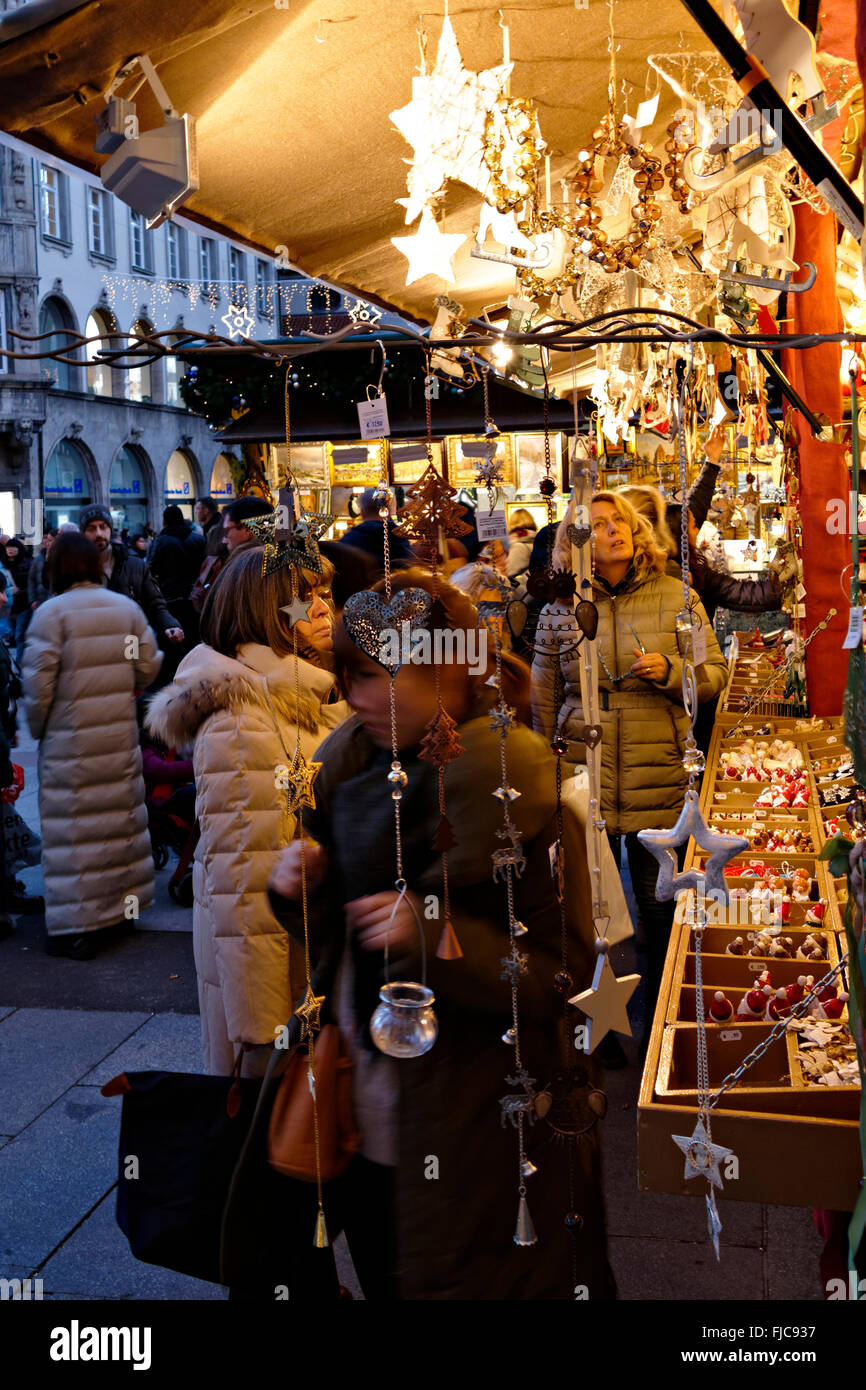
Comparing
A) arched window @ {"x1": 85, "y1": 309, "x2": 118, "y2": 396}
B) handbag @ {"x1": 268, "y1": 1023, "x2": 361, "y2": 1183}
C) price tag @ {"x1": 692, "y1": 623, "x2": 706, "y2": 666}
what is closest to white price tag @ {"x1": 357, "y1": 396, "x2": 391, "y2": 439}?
price tag @ {"x1": 692, "y1": 623, "x2": 706, "y2": 666}

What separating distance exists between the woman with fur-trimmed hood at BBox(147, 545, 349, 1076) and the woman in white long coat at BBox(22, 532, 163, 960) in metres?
2.24

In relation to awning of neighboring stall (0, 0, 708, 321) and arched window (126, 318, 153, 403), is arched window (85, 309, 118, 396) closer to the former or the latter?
arched window (126, 318, 153, 403)

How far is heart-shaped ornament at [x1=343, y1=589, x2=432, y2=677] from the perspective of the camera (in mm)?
1870

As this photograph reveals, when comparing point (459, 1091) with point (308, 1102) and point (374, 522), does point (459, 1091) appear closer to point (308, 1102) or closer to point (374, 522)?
point (308, 1102)

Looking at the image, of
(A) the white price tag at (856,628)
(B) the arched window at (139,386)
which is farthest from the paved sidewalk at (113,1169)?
(B) the arched window at (139,386)

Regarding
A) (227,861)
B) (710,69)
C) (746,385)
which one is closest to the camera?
(227,861)

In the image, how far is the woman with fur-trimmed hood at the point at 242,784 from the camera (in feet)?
9.25

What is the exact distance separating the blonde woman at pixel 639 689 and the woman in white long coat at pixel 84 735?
226 cm

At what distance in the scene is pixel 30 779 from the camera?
8555mm

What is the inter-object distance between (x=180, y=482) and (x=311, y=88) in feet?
93.8

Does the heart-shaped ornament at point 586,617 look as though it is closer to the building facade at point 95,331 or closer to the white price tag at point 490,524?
the white price tag at point 490,524

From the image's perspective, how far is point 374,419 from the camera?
1.74m
